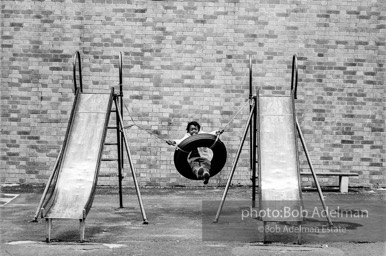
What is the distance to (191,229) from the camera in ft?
25.2

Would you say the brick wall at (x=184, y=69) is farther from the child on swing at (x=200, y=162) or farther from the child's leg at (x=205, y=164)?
the child's leg at (x=205, y=164)

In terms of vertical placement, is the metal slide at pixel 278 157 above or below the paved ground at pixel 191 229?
above

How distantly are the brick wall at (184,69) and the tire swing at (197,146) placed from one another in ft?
7.80

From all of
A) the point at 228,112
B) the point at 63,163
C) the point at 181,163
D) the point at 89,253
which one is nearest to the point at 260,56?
the point at 228,112

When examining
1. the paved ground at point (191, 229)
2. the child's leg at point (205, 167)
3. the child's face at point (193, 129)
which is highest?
the child's face at point (193, 129)

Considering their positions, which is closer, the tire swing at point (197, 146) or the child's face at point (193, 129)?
the tire swing at point (197, 146)

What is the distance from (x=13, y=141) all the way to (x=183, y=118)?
3.19 metres

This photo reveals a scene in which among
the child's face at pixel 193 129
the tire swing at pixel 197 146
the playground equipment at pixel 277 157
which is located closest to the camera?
the playground equipment at pixel 277 157

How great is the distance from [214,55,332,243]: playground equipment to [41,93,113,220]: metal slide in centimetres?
183

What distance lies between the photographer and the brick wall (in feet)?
36.5

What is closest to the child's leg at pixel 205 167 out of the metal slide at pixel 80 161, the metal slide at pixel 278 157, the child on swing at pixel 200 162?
the child on swing at pixel 200 162

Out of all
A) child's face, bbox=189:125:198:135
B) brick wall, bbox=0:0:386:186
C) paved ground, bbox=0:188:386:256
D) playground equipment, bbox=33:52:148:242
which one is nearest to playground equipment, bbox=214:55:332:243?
paved ground, bbox=0:188:386:256

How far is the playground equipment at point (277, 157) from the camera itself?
729 centimetres

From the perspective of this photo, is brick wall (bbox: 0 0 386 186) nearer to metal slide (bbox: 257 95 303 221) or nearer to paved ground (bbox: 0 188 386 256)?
paved ground (bbox: 0 188 386 256)
